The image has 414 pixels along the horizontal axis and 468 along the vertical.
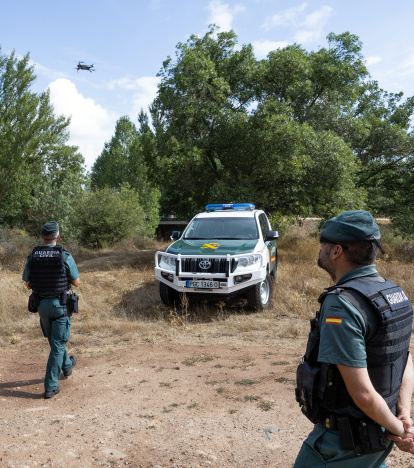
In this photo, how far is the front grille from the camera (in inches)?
299

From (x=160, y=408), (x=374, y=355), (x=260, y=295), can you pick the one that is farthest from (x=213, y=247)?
(x=374, y=355)

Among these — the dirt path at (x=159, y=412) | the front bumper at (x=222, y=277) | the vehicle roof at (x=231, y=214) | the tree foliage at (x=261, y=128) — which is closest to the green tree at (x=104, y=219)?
the tree foliage at (x=261, y=128)

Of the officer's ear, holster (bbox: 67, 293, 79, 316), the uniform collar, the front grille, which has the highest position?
the officer's ear

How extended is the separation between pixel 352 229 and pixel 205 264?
5923 mm

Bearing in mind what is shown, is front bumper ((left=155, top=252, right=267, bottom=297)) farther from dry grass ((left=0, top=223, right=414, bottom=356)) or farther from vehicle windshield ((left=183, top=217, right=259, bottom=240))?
vehicle windshield ((left=183, top=217, right=259, bottom=240))

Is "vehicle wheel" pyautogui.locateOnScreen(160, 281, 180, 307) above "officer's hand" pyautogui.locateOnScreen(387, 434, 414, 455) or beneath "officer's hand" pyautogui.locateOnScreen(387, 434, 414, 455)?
beneath

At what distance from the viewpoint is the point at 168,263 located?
8.04 m

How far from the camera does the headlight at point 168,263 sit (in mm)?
7919

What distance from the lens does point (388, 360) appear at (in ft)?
5.82

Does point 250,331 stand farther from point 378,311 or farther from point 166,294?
point 378,311

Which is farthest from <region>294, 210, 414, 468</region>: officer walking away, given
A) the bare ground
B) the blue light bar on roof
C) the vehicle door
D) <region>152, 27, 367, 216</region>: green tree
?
<region>152, 27, 367, 216</region>: green tree

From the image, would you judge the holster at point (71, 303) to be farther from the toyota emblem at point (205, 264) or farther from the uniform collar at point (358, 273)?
the uniform collar at point (358, 273)

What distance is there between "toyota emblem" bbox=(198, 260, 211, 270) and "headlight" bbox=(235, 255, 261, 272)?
516 millimetres

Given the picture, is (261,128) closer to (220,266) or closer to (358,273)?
(220,266)
